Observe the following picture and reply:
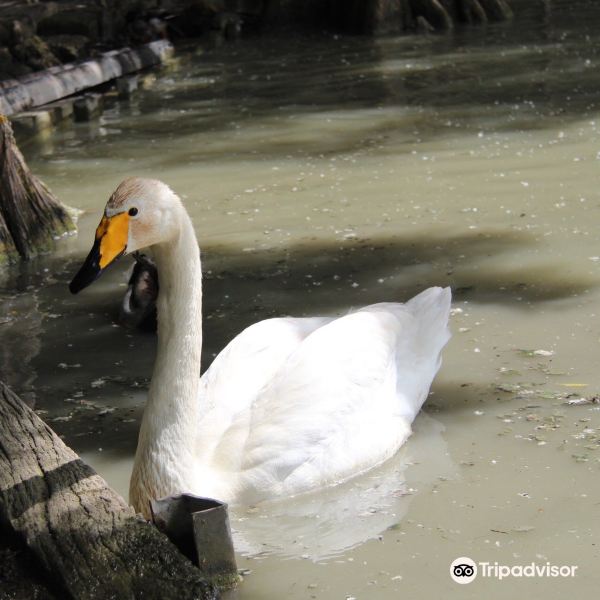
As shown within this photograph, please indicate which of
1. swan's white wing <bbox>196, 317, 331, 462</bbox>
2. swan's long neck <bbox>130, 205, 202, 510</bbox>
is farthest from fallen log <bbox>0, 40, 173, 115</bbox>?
swan's long neck <bbox>130, 205, 202, 510</bbox>

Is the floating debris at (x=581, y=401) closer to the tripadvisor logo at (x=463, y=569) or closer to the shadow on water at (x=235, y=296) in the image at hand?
the shadow on water at (x=235, y=296)

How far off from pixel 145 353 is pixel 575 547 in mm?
3029

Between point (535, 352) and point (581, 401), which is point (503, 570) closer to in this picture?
point (581, 401)

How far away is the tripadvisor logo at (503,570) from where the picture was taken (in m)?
4.29

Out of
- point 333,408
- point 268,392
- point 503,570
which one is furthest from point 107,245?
point 503,570

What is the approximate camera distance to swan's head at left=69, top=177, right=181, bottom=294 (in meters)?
4.72

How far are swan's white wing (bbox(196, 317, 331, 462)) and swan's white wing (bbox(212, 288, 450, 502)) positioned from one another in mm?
62

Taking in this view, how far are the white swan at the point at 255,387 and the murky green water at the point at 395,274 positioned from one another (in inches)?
5.7

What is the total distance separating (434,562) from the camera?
4430 mm

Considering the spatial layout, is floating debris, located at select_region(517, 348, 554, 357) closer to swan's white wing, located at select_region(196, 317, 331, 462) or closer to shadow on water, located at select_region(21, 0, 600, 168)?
swan's white wing, located at select_region(196, 317, 331, 462)

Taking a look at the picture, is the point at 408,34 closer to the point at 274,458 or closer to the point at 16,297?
the point at 16,297

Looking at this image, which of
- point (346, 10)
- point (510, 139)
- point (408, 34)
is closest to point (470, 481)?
point (510, 139)

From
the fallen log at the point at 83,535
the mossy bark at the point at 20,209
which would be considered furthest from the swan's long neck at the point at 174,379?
the mossy bark at the point at 20,209

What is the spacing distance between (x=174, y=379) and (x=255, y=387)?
2.06 feet
